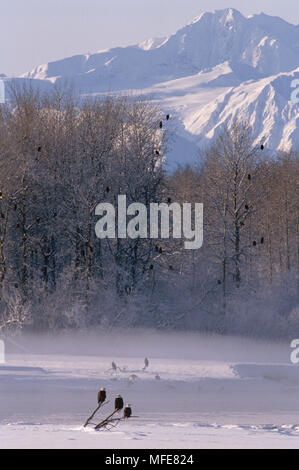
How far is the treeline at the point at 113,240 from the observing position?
1102 inches

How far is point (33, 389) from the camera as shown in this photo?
1861 centimetres

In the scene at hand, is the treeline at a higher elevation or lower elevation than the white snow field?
higher

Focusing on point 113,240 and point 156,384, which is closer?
point 156,384

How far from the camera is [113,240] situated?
30.3 metres

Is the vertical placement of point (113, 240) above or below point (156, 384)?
above

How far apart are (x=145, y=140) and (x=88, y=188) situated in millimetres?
3730

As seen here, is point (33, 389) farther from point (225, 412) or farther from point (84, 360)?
point (225, 412)

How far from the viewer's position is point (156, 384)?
19.3m

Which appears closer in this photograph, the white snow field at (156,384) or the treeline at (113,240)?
the white snow field at (156,384)

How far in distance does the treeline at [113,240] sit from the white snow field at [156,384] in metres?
2.08

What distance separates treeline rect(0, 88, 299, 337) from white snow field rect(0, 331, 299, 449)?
2.08 m

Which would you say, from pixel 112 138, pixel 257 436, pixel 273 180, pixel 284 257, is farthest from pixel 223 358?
pixel 273 180

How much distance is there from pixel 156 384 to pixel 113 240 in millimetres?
11814

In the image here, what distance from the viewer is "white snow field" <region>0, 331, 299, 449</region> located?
15113 millimetres
